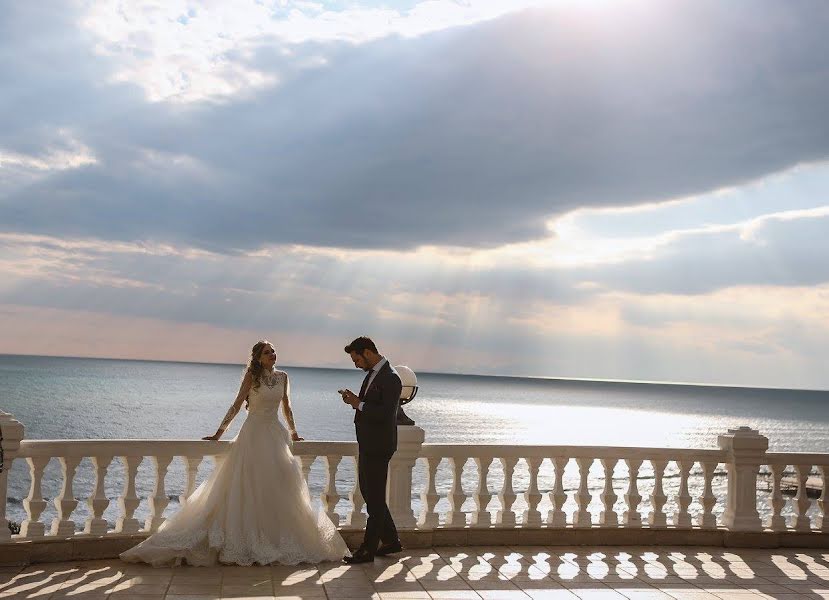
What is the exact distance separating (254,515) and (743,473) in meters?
5.16

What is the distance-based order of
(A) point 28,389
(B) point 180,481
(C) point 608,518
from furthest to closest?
(A) point 28,389, (B) point 180,481, (C) point 608,518

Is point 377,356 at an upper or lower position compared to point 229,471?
upper

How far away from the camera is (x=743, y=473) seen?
982cm

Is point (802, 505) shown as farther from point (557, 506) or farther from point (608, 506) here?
point (557, 506)

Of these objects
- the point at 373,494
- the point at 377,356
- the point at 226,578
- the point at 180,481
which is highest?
the point at 377,356

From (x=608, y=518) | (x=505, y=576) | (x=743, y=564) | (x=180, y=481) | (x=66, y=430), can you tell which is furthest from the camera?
(x=66, y=430)

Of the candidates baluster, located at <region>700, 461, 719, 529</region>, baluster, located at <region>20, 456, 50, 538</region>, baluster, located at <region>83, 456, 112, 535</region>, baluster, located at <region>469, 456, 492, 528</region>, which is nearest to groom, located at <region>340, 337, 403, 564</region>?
baluster, located at <region>469, 456, 492, 528</region>

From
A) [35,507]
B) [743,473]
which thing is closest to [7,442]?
[35,507]

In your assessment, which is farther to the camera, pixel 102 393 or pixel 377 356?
pixel 102 393

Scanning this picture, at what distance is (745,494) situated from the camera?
9781 millimetres

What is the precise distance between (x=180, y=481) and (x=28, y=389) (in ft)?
248

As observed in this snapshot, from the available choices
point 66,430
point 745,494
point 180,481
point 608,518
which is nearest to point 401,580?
point 608,518

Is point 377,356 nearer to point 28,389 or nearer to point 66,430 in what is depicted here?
point 66,430

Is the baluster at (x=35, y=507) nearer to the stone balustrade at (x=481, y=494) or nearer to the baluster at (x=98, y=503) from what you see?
the stone balustrade at (x=481, y=494)
